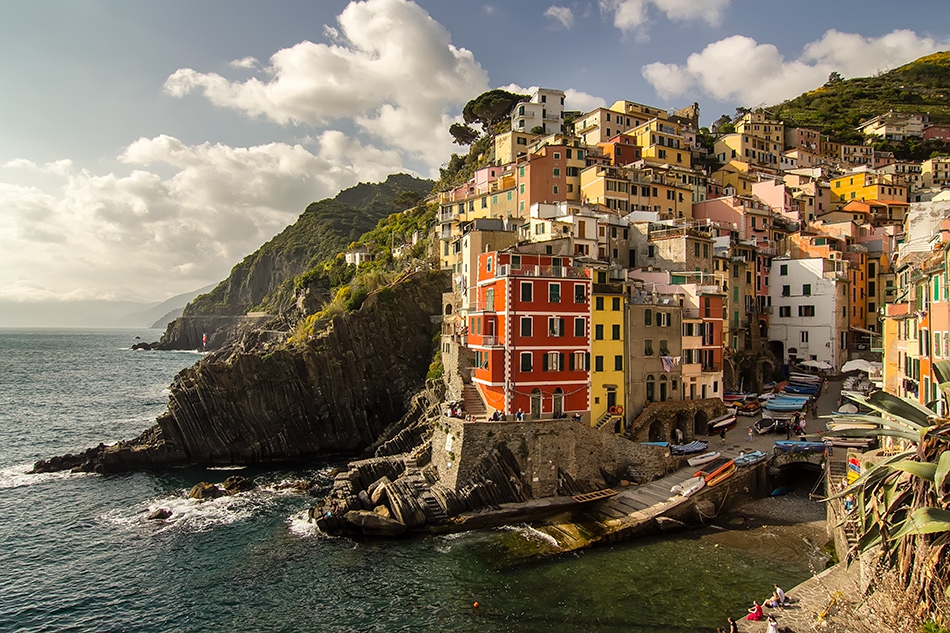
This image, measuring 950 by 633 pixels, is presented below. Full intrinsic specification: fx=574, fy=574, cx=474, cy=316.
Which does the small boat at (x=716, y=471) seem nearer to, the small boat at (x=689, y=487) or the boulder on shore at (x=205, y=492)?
the small boat at (x=689, y=487)

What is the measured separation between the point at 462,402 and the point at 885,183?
87.4 metres

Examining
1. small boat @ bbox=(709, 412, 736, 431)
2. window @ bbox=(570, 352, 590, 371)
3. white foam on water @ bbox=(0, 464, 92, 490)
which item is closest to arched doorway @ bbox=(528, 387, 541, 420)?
window @ bbox=(570, 352, 590, 371)

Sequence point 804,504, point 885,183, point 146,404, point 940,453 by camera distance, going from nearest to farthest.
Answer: point 940,453 < point 804,504 < point 146,404 < point 885,183

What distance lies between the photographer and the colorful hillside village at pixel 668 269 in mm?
40156

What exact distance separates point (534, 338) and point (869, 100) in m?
174

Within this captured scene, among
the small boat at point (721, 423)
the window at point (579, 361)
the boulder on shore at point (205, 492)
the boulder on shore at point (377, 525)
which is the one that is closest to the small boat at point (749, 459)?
the small boat at point (721, 423)

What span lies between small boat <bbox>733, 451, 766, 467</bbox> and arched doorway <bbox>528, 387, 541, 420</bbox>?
44.9 feet

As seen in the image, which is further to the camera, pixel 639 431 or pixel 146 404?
pixel 146 404

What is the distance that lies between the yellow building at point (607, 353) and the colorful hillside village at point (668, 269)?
4.7 inches

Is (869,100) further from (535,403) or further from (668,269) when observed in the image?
(535,403)

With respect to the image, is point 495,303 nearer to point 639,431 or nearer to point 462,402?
point 462,402

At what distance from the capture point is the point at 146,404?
283 ft

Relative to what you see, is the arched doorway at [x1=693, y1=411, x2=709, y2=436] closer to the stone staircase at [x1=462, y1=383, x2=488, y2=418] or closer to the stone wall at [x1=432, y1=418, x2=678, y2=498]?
the stone wall at [x1=432, y1=418, x2=678, y2=498]

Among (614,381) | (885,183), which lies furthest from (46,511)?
(885,183)
